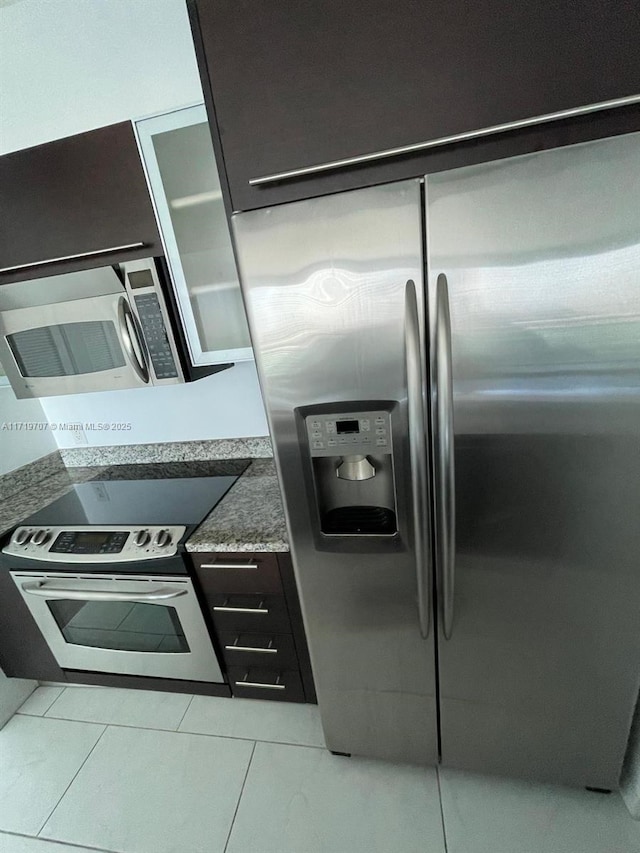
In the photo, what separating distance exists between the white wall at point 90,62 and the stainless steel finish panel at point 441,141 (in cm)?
78

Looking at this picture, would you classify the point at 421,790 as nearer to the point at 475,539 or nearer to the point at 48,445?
the point at 475,539

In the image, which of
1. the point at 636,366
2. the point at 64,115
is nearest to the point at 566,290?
the point at 636,366

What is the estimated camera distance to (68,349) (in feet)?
4.51

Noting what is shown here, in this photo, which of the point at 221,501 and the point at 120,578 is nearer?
the point at 120,578

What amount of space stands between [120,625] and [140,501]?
1.65 feet

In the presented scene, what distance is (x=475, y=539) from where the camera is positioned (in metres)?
0.95

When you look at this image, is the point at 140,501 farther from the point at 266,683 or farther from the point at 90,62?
the point at 90,62

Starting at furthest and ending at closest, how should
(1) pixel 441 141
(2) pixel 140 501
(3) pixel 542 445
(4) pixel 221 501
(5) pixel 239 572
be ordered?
(2) pixel 140 501 < (4) pixel 221 501 < (5) pixel 239 572 < (3) pixel 542 445 < (1) pixel 441 141

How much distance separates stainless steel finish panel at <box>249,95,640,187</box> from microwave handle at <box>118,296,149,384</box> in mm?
689

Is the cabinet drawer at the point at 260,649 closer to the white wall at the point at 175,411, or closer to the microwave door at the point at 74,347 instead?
the white wall at the point at 175,411

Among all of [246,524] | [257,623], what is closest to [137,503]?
[246,524]

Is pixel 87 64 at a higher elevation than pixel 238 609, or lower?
higher

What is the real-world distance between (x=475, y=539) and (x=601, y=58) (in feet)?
3.20

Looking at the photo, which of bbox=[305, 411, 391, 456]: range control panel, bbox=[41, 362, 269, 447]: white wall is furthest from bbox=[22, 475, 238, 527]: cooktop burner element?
bbox=[305, 411, 391, 456]: range control panel
